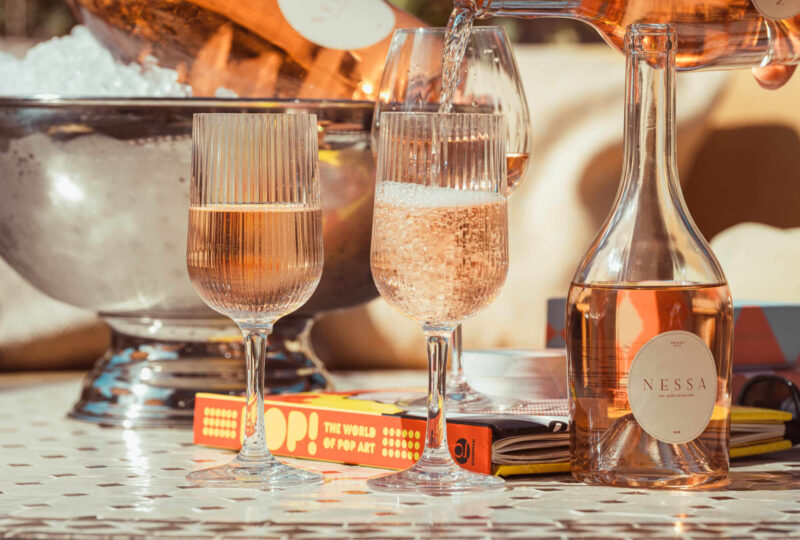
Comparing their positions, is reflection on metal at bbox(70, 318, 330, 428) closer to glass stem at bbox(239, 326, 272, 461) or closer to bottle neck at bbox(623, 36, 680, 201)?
glass stem at bbox(239, 326, 272, 461)

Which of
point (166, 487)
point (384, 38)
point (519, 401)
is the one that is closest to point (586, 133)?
point (384, 38)

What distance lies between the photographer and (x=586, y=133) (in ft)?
4.99

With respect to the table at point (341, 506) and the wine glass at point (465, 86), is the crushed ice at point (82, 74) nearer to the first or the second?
the wine glass at point (465, 86)

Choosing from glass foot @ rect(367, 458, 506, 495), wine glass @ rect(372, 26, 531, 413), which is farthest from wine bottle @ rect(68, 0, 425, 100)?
glass foot @ rect(367, 458, 506, 495)

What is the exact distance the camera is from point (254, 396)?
2.84ft

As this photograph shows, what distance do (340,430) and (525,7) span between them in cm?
35

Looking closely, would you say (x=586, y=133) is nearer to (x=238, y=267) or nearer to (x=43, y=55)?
(x=43, y=55)

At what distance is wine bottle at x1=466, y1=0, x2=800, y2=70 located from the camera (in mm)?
952

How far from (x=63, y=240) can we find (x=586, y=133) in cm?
68

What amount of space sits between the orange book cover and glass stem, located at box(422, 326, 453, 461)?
0.04 metres

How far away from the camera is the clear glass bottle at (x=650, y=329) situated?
2.70ft

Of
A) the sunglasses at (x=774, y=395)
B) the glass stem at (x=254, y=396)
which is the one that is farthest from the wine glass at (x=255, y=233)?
the sunglasses at (x=774, y=395)

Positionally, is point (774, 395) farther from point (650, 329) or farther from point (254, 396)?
point (254, 396)

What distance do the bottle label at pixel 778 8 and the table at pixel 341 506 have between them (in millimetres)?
348
